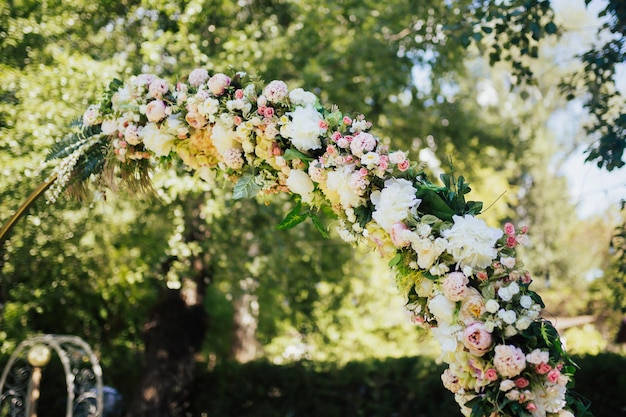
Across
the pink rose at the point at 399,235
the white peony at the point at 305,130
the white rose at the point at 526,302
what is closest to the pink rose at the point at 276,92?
the white peony at the point at 305,130

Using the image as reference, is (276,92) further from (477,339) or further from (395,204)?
(477,339)

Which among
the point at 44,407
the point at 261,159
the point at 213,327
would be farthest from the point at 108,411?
the point at 261,159

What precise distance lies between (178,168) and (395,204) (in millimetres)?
3861

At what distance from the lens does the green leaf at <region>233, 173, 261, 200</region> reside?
2.76 m

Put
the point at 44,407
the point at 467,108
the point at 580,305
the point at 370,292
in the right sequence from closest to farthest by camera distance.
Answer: the point at 44,407
the point at 467,108
the point at 370,292
the point at 580,305

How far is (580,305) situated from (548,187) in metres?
4.78

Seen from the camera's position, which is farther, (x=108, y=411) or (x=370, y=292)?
(x=370, y=292)

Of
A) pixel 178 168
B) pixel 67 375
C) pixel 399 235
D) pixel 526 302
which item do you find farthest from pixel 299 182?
pixel 67 375

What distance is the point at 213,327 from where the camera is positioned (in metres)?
11.0

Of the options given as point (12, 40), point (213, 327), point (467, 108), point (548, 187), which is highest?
point (548, 187)

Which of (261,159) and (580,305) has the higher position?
(580,305)

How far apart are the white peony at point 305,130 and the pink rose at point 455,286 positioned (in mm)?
814

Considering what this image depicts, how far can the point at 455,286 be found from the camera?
2.10m

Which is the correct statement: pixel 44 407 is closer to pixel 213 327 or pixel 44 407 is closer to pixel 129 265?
pixel 129 265
